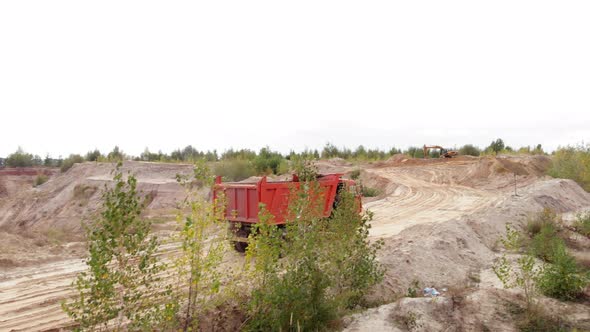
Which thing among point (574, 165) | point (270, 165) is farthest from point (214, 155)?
point (574, 165)

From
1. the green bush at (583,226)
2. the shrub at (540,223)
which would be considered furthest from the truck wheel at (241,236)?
the green bush at (583,226)

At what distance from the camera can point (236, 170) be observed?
30.7 meters

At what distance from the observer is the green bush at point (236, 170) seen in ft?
97.6

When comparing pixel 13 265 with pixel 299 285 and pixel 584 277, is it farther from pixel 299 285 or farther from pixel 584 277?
pixel 584 277

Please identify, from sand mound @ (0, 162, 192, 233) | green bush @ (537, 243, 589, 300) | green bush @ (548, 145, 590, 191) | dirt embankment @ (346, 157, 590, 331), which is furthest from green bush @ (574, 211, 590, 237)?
sand mound @ (0, 162, 192, 233)

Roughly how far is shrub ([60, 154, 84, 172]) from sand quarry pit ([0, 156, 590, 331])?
Answer: 11685mm

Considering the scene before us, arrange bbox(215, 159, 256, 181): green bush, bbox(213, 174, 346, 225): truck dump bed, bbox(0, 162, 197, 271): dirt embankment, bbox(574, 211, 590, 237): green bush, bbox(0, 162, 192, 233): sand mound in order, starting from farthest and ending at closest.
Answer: bbox(215, 159, 256, 181): green bush < bbox(0, 162, 192, 233): sand mound < bbox(0, 162, 197, 271): dirt embankment < bbox(574, 211, 590, 237): green bush < bbox(213, 174, 346, 225): truck dump bed

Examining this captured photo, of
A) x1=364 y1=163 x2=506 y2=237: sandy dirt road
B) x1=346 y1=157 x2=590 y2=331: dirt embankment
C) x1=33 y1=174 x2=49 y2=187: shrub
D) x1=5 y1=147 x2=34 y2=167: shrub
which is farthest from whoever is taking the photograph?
x1=5 y1=147 x2=34 y2=167: shrub

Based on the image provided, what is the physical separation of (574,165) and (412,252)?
71.3 ft

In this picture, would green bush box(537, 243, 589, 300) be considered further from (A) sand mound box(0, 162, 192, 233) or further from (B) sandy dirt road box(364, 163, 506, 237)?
(A) sand mound box(0, 162, 192, 233)

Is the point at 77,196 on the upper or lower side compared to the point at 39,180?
lower

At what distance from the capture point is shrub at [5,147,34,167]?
50.9 metres

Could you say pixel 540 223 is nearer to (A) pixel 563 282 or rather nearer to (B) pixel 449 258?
(B) pixel 449 258

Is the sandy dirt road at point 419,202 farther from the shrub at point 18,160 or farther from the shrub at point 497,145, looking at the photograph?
the shrub at point 18,160
